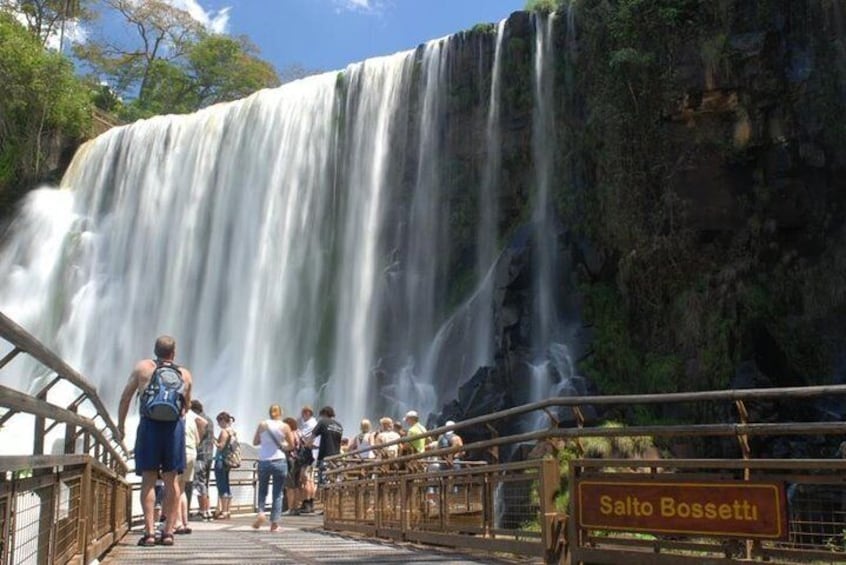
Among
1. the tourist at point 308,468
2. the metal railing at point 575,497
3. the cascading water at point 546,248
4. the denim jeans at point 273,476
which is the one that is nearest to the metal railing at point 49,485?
the metal railing at point 575,497

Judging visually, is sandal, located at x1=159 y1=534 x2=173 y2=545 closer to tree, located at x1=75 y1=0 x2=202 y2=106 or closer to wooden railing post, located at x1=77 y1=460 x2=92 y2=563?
wooden railing post, located at x1=77 y1=460 x2=92 y2=563

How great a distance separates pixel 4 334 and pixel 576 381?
18.1m

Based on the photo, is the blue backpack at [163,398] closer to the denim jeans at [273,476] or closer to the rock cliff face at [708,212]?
the denim jeans at [273,476]

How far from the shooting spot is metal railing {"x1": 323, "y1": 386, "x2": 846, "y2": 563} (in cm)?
510

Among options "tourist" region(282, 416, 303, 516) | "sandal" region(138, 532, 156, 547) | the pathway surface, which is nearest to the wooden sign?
the pathway surface

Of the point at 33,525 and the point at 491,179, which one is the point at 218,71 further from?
the point at 33,525

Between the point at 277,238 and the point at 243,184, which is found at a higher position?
the point at 243,184

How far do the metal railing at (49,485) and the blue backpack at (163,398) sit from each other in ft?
1.17

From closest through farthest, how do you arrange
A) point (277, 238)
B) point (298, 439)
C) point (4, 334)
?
point (4, 334) → point (298, 439) → point (277, 238)

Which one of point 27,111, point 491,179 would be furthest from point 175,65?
point 491,179

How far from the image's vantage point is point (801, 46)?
22.1 meters

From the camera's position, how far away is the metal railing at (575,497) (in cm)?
510

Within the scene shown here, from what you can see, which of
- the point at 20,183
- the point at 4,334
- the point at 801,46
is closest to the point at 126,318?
the point at 20,183

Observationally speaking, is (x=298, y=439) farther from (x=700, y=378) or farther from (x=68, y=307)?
(x=68, y=307)
